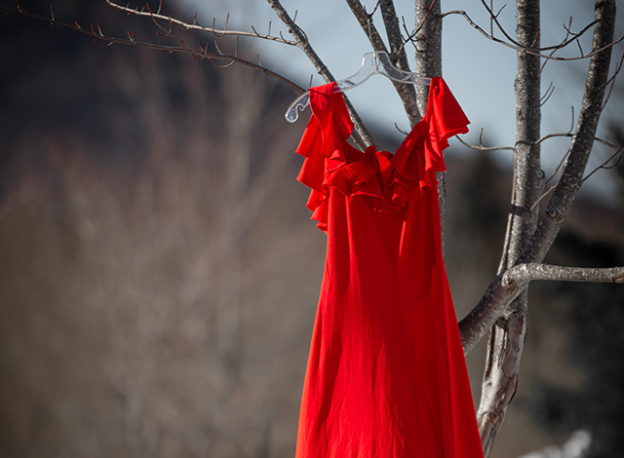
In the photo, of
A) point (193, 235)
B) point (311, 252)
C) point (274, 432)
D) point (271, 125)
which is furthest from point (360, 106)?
point (274, 432)

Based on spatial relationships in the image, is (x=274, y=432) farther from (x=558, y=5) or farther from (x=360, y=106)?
(x=558, y=5)

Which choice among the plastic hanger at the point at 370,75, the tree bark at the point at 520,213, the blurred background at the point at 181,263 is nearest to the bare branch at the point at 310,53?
the plastic hanger at the point at 370,75

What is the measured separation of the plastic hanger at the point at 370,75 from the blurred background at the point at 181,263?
3.84ft

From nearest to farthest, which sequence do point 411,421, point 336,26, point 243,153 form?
point 411,421 < point 336,26 < point 243,153

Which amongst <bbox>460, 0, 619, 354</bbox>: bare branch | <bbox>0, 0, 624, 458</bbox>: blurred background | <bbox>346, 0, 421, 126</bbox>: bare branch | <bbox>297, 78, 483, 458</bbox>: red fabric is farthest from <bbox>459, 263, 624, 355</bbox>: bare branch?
<bbox>0, 0, 624, 458</bbox>: blurred background

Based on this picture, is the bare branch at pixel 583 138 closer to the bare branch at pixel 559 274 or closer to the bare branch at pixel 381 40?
the bare branch at pixel 559 274

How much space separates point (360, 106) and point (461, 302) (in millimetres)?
1052

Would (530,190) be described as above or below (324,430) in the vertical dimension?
above

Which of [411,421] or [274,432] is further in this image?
[274,432]

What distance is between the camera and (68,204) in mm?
1880

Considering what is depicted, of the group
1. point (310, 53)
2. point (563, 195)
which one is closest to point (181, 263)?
point (310, 53)

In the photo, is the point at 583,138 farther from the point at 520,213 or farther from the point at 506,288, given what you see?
the point at 506,288

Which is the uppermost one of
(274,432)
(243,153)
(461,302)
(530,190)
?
(243,153)

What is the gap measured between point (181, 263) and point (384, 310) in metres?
1.40
